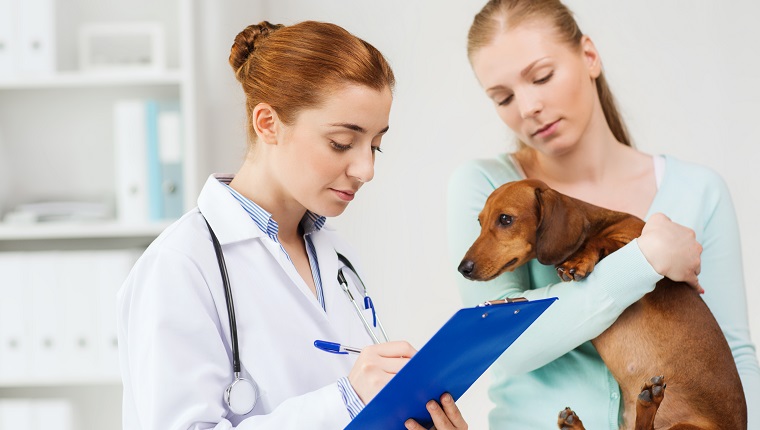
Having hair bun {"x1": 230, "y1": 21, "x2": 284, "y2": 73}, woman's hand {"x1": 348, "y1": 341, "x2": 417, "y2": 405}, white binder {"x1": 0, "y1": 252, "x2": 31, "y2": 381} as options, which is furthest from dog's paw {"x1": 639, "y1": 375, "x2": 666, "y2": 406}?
white binder {"x1": 0, "y1": 252, "x2": 31, "y2": 381}

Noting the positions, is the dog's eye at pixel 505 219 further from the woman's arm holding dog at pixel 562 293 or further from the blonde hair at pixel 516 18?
the blonde hair at pixel 516 18

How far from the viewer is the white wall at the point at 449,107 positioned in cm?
295

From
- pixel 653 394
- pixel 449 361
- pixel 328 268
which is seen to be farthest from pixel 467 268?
pixel 449 361

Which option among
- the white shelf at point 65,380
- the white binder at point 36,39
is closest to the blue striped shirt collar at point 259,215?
the white shelf at point 65,380

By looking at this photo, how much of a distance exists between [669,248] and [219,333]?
73 cm

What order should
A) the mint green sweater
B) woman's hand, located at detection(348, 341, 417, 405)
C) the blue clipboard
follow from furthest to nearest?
the mint green sweater < woman's hand, located at detection(348, 341, 417, 405) < the blue clipboard

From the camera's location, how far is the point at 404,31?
122 inches

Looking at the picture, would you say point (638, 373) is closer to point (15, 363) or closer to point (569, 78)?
point (569, 78)

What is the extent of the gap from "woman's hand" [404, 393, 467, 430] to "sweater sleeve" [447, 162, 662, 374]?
0.38 meters

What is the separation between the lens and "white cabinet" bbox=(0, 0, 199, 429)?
2.68 meters

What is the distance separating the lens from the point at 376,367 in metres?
1.07

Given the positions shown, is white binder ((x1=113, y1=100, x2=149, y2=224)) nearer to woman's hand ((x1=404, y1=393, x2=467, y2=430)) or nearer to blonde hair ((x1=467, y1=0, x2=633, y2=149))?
blonde hair ((x1=467, y1=0, x2=633, y2=149))

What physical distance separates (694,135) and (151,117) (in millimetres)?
1891

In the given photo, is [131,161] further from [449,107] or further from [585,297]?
[585,297]
